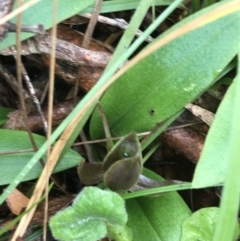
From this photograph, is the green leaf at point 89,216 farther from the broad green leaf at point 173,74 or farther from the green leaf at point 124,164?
the broad green leaf at point 173,74

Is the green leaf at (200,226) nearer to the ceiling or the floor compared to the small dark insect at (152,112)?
nearer to the floor

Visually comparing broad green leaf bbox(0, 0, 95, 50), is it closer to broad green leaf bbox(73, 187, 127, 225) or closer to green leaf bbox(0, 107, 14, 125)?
green leaf bbox(0, 107, 14, 125)

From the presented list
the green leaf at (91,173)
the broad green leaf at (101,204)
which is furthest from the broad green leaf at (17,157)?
the broad green leaf at (101,204)

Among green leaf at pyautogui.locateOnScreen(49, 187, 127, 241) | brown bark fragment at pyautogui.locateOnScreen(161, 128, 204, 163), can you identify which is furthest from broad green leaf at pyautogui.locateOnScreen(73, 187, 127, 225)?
brown bark fragment at pyautogui.locateOnScreen(161, 128, 204, 163)

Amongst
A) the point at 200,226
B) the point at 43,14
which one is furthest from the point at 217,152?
the point at 43,14

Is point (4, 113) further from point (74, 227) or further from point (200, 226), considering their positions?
point (200, 226)
